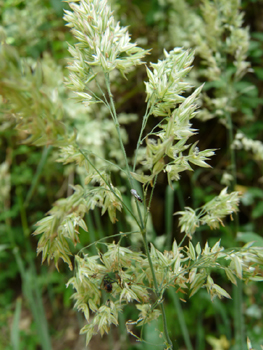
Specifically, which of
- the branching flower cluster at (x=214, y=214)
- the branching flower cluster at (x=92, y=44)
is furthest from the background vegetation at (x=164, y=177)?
the branching flower cluster at (x=92, y=44)

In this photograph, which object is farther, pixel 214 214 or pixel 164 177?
pixel 164 177

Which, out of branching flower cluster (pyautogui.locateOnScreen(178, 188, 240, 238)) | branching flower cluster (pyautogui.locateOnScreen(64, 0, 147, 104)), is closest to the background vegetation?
branching flower cluster (pyautogui.locateOnScreen(178, 188, 240, 238))

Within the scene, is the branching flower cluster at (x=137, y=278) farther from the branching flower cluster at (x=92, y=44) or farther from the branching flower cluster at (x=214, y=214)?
the branching flower cluster at (x=92, y=44)

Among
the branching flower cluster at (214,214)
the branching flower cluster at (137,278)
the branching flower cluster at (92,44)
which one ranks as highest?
the branching flower cluster at (92,44)

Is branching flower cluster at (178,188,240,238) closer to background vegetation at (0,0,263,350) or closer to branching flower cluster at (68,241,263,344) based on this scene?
branching flower cluster at (68,241,263,344)

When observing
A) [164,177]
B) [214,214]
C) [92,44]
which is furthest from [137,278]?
[164,177]

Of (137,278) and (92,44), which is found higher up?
(92,44)

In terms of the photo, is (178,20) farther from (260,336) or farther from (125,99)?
(260,336)

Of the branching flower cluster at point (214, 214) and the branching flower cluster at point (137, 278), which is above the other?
the branching flower cluster at point (214, 214)

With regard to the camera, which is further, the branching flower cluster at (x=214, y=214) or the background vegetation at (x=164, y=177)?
the background vegetation at (x=164, y=177)

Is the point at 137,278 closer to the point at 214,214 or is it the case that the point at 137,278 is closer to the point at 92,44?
the point at 214,214
